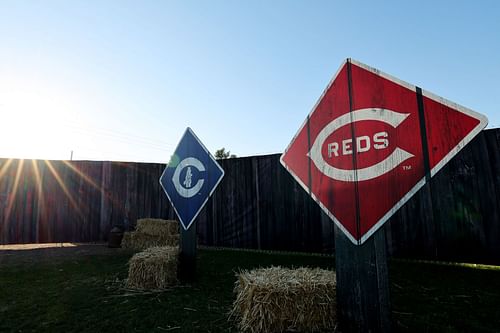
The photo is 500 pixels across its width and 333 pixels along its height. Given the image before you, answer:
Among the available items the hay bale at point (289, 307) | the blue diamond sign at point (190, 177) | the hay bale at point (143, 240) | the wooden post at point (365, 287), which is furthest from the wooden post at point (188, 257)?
the hay bale at point (143, 240)

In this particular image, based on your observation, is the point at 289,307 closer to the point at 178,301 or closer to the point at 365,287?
the point at 365,287

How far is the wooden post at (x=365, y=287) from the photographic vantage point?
1580mm

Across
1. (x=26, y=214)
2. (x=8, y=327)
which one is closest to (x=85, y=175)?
(x=26, y=214)

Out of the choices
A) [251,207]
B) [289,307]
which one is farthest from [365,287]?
[251,207]

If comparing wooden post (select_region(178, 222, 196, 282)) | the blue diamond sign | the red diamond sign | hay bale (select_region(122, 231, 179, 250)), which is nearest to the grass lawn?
wooden post (select_region(178, 222, 196, 282))

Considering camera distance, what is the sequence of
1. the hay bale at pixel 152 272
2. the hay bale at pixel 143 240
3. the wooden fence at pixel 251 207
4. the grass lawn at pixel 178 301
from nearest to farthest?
the grass lawn at pixel 178 301 → the hay bale at pixel 152 272 → the wooden fence at pixel 251 207 → the hay bale at pixel 143 240

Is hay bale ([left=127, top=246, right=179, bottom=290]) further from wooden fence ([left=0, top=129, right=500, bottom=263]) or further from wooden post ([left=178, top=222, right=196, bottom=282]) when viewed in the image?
wooden fence ([left=0, top=129, right=500, bottom=263])

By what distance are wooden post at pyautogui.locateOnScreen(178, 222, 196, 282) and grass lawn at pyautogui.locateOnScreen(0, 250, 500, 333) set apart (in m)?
0.16

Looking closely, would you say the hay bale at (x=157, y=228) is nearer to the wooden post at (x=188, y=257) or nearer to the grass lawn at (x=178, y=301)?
the grass lawn at (x=178, y=301)

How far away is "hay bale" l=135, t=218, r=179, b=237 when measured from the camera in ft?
26.0

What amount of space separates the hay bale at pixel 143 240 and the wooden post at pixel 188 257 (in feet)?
13.4

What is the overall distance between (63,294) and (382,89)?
3.92 m

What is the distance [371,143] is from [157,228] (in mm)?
7463

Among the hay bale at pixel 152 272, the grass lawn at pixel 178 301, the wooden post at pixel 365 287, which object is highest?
the wooden post at pixel 365 287
